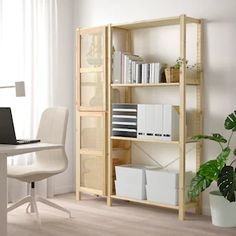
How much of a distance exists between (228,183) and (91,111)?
185cm

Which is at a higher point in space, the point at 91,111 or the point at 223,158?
the point at 91,111

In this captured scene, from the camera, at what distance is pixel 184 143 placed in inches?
178

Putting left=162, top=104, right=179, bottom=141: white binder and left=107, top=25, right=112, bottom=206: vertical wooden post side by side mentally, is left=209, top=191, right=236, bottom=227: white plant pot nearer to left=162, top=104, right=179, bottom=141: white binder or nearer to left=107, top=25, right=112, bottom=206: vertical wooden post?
left=162, top=104, right=179, bottom=141: white binder

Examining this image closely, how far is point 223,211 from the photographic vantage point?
4285 millimetres

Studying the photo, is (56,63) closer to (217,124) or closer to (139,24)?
(139,24)

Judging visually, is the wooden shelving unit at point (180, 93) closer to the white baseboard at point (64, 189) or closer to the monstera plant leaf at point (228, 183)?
the monstera plant leaf at point (228, 183)

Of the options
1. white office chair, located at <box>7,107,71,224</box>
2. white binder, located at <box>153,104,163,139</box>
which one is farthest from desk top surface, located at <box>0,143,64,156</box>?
white binder, located at <box>153,104,163,139</box>

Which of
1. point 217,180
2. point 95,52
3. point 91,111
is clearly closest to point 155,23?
point 95,52

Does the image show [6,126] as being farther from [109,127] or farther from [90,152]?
[90,152]

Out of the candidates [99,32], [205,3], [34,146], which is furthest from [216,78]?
[34,146]

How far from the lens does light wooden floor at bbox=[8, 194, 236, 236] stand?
412 cm

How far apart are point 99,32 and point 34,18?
80 cm

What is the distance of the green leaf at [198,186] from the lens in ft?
13.9

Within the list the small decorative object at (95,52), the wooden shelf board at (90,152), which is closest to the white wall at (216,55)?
the small decorative object at (95,52)
